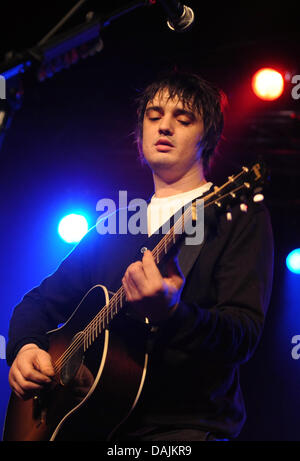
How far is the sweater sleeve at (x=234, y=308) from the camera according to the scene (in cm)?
171

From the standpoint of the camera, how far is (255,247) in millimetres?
2037

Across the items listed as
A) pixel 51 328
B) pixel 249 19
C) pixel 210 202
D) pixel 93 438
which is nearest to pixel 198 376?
pixel 93 438

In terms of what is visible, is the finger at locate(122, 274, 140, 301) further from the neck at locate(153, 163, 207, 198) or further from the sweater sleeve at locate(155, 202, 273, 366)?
the neck at locate(153, 163, 207, 198)

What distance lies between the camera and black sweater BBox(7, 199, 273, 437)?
174cm

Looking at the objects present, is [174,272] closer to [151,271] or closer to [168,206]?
[151,271]

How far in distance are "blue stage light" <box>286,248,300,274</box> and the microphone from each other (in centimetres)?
→ 216

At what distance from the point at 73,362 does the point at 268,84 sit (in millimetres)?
2485

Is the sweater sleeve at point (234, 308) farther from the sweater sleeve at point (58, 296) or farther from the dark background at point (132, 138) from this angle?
the dark background at point (132, 138)

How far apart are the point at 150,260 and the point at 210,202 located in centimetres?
41

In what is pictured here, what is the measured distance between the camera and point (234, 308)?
1896 millimetres

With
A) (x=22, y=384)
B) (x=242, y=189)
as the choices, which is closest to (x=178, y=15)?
(x=242, y=189)

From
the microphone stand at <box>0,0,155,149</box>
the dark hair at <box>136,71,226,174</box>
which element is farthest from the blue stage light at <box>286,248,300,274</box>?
the microphone stand at <box>0,0,155,149</box>

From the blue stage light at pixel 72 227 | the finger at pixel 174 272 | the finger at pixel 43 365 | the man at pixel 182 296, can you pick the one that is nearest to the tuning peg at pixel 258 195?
the man at pixel 182 296
